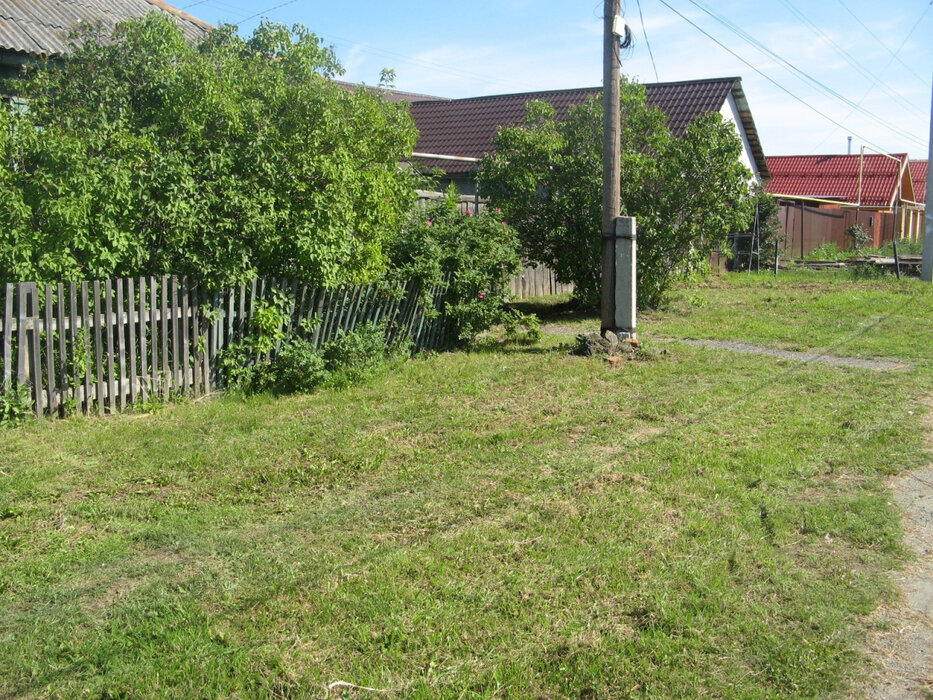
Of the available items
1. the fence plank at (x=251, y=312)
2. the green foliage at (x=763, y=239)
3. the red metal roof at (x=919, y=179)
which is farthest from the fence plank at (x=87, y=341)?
the red metal roof at (x=919, y=179)

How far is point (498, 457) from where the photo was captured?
642 cm

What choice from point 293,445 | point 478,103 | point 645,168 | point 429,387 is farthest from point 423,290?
point 478,103

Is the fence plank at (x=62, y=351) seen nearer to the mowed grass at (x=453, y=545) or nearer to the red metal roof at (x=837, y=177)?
the mowed grass at (x=453, y=545)

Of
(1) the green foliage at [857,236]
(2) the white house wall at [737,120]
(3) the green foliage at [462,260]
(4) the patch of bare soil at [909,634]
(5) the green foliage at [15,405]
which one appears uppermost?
(2) the white house wall at [737,120]

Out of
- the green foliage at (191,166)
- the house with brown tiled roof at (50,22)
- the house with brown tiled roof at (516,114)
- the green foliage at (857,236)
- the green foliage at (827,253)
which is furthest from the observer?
the green foliage at (857,236)

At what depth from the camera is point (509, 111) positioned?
26.8 meters

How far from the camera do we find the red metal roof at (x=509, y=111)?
24031 mm

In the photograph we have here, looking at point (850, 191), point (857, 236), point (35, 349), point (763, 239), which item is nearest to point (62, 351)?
point (35, 349)

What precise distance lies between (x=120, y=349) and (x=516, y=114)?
20.7 metres

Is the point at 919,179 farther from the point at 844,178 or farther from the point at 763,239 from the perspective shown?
the point at 763,239

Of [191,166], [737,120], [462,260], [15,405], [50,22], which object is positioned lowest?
[15,405]

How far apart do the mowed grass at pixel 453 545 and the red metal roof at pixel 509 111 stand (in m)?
16.6

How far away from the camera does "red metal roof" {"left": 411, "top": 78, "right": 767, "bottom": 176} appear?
24031mm

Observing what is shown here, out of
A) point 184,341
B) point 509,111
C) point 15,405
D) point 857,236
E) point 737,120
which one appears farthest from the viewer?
point 857,236
